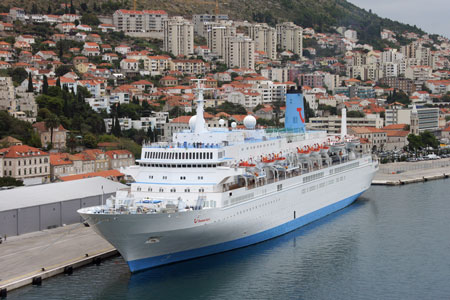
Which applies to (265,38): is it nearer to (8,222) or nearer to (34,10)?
(34,10)

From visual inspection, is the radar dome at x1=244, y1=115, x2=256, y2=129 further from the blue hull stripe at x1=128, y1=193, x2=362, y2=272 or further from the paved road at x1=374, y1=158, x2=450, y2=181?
the paved road at x1=374, y1=158, x2=450, y2=181

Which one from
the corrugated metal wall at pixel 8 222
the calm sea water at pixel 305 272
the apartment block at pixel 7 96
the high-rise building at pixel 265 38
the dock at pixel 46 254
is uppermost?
the high-rise building at pixel 265 38

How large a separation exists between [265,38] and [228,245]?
94.8 meters

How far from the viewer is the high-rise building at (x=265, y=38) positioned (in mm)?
117188

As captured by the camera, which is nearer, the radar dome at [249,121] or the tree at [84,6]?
the radar dome at [249,121]

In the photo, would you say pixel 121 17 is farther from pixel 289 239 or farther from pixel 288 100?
pixel 289 239

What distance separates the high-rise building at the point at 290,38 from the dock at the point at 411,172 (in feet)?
225

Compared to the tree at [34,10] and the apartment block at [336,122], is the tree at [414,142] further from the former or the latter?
the tree at [34,10]

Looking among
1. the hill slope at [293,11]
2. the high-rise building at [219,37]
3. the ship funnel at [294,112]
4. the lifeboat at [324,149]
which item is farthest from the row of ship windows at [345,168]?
the hill slope at [293,11]

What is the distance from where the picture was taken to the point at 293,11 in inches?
5615

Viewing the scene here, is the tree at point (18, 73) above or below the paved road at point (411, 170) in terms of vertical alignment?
above

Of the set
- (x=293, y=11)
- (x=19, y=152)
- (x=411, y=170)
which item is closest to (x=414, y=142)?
(x=411, y=170)

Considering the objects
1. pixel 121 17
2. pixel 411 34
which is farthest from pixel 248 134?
pixel 411 34

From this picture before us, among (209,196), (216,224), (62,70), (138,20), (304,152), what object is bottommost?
(216,224)
